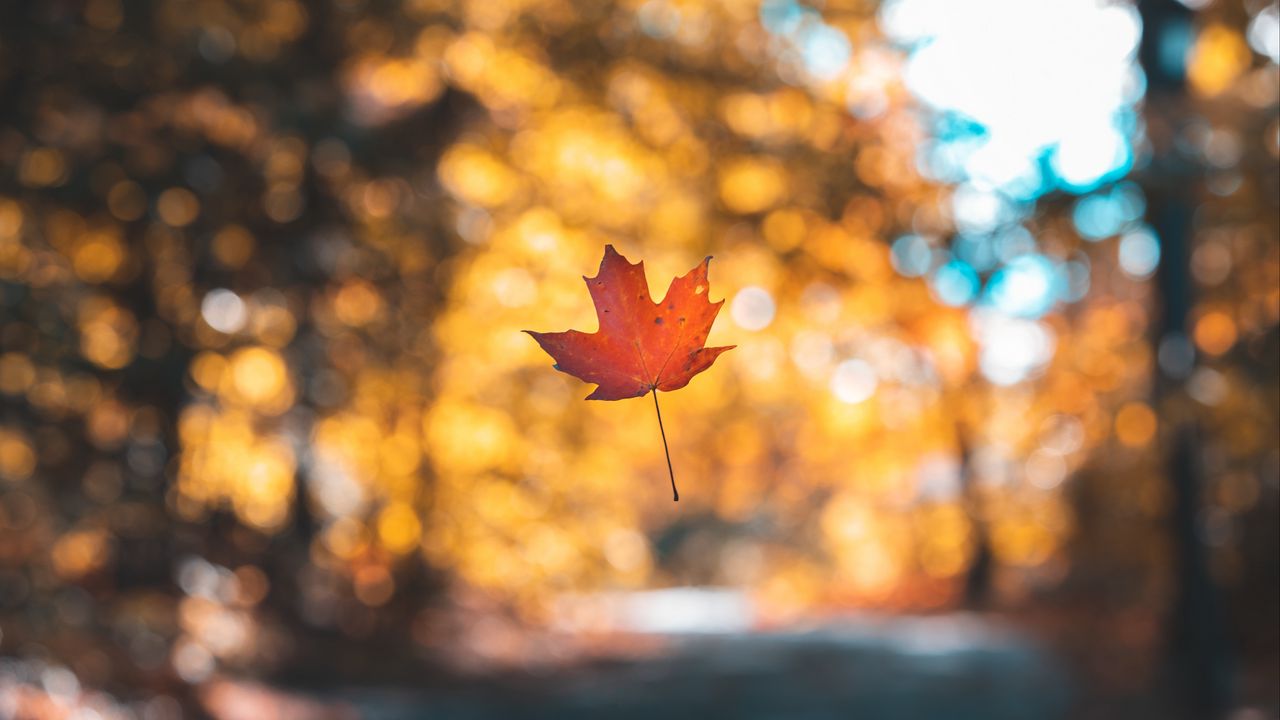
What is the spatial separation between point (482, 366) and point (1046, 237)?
5.03 meters

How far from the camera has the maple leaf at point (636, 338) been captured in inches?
43.2

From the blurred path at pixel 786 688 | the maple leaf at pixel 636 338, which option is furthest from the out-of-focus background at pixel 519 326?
the maple leaf at pixel 636 338

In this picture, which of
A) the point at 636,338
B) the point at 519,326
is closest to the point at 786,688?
the point at 519,326

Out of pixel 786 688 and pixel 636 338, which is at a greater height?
pixel 636 338

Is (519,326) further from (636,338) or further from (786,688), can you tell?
(636,338)

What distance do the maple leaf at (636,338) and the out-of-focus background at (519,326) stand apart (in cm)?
312

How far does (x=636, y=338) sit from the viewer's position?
44.2 inches

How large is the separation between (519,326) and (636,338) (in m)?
6.70

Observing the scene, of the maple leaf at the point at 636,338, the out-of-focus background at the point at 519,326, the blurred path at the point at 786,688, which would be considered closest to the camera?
the maple leaf at the point at 636,338

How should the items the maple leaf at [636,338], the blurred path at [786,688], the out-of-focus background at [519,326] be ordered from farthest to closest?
the blurred path at [786,688] < the out-of-focus background at [519,326] < the maple leaf at [636,338]

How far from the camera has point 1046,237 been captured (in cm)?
654

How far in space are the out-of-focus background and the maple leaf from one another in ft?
10.2

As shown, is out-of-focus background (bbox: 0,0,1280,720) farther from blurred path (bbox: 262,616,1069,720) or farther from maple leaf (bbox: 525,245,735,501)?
maple leaf (bbox: 525,245,735,501)

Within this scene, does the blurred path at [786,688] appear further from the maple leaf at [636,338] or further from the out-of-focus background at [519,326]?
the maple leaf at [636,338]
